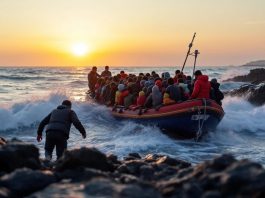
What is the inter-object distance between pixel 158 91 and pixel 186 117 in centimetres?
165

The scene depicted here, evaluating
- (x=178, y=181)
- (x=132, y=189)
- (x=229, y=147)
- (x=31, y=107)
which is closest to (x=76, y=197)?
(x=132, y=189)

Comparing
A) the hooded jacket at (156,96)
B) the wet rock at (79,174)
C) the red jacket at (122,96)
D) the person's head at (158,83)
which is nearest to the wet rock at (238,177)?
the wet rock at (79,174)

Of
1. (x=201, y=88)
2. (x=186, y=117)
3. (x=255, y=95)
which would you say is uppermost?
(x=201, y=88)

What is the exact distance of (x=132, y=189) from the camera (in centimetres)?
442

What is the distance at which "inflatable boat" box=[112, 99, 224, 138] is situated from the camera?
14.8m

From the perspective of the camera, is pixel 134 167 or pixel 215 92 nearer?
pixel 134 167

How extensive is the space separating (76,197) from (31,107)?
19.2 meters

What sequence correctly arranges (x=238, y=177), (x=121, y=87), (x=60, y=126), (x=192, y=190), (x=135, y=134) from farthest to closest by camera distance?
(x=121, y=87) → (x=135, y=134) → (x=60, y=126) → (x=192, y=190) → (x=238, y=177)

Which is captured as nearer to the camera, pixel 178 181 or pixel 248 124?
pixel 178 181

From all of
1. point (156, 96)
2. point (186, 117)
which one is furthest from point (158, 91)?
point (186, 117)

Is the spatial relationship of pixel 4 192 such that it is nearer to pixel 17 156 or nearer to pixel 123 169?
pixel 17 156

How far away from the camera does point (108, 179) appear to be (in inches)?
194

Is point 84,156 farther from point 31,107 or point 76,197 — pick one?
point 31,107

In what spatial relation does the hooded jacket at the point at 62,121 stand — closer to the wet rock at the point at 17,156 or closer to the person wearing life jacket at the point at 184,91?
the wet rock at the point at 17,156
